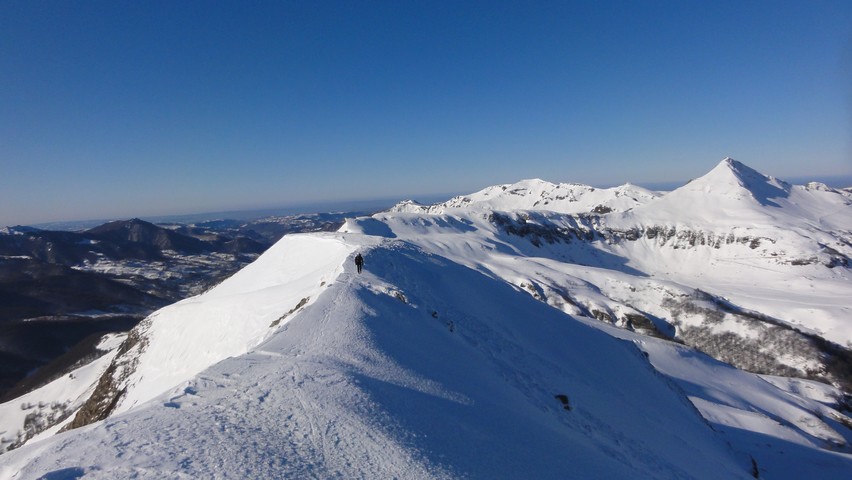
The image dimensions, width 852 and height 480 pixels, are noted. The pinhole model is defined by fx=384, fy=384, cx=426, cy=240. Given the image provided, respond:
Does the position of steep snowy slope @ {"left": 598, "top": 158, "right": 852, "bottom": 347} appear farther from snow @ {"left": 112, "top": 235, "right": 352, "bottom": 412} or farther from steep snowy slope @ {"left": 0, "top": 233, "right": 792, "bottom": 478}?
snow @ {"left": 112, "top": 235, "right": 352, "bottom": 412}

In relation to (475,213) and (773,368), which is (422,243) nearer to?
(475,213)

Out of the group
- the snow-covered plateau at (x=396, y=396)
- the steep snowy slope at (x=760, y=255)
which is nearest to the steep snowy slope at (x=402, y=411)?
the snow-covered plateau at (x=396, y=396)

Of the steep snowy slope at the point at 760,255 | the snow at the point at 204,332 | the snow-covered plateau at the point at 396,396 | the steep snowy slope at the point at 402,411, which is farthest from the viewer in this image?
the steep snowy slope at the point at 760,255

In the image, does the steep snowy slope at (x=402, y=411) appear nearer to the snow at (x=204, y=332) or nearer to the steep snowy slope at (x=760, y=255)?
the snow at (x=204, y=332)

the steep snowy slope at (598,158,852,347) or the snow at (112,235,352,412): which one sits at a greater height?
the snow at (112,235,352,412)

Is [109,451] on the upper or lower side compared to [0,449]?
upper

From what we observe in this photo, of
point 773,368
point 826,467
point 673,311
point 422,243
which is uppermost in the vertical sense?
point 422,243

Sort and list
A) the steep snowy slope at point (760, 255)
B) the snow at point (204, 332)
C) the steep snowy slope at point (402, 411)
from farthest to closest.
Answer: the steep snowy slope at point (760, 255)
the snow at point (204, 332)
the steep snowy slope at point (402, 411)

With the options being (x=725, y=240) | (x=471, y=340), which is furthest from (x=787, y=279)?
(x=471, y=340)

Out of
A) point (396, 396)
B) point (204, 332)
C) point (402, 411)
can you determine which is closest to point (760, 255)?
point (396, 396)

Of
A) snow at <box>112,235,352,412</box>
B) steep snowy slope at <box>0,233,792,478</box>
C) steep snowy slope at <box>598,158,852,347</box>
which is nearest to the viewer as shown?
steep snowy slope at <box>0,233,792,478</box>

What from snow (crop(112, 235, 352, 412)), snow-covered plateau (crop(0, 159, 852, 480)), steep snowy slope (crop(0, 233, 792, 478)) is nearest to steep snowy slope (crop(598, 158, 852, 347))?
snow-covered plateau (crop(0, 159, 852, 480))
